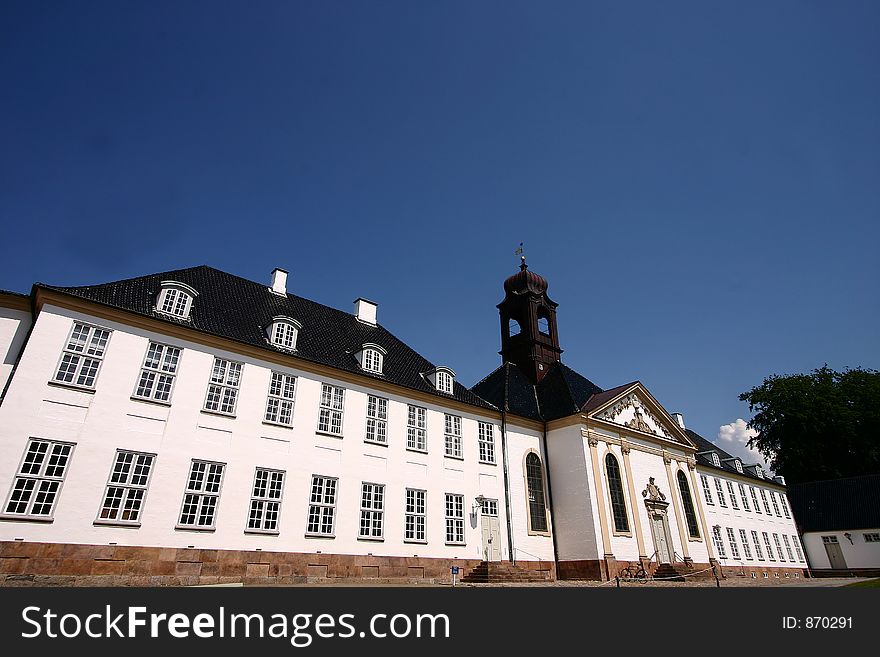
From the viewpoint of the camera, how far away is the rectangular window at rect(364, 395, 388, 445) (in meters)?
21.3

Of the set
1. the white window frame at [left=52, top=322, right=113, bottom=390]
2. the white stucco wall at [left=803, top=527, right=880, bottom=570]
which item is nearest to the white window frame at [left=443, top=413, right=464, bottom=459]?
the white window frame at [left=52, top=322, right=113, bottom=390]

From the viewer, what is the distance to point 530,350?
33656 mm

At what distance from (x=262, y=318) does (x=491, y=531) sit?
537 inches

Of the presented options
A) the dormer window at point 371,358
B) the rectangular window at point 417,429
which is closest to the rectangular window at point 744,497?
the rectangular window at point 417,429

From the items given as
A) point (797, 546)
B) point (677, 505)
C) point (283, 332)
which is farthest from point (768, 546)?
point (283, 332)

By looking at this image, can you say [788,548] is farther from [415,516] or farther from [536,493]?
[415,516]

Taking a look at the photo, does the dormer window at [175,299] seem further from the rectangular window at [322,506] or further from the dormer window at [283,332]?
the rectangular window at [322,506]

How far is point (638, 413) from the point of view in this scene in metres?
30.9

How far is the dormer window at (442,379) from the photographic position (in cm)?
2495

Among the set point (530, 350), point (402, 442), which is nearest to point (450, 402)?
point (402, 442)
